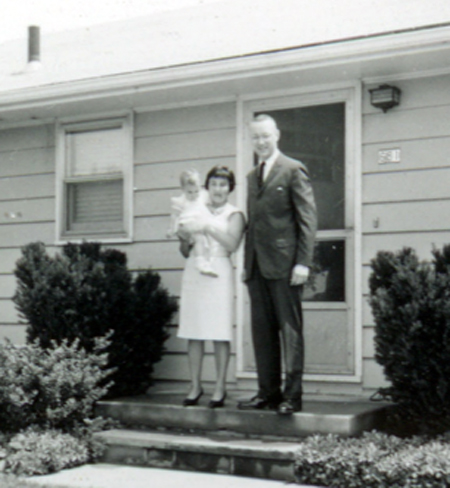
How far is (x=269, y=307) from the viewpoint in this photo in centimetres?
567

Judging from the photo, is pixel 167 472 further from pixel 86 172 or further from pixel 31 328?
pixel 86 172

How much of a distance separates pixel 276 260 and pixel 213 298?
2.03ft

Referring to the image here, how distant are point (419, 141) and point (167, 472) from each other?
3.17 m

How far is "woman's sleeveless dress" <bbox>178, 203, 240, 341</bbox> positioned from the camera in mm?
5840

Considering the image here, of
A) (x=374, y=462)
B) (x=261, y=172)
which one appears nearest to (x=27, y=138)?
(x=261, y=172)

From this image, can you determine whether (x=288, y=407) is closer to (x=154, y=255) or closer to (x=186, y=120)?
(x=154, y=255)

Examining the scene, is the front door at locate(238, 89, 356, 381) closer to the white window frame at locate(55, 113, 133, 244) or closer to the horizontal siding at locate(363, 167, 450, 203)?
the horizontal siding at locate(363, 167, 450, 203)

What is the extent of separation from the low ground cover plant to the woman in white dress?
97 centimetres

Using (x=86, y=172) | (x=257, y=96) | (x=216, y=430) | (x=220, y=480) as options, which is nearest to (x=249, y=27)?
(x=257, y=96)

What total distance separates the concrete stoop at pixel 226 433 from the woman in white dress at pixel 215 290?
0.59 feet

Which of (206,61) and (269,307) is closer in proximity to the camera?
(269,307)

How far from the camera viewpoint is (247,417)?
5.62 meters

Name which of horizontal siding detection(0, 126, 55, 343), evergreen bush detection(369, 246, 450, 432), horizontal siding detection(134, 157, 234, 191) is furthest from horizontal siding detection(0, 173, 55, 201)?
evergreen bush detection(369, 246, 450, 432)

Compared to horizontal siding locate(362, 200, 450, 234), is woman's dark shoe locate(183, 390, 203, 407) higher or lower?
lower
